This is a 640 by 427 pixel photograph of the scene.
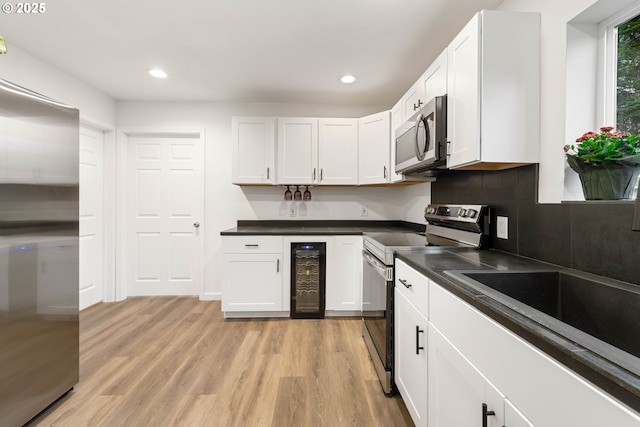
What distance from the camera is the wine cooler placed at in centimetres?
287

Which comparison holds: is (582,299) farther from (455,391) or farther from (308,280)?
(308,280)

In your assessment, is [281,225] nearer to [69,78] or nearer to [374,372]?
[374,372]

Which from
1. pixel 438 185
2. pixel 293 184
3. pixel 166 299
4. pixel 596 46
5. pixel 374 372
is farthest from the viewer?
pixel 166 299

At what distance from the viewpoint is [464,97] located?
58.1 inches

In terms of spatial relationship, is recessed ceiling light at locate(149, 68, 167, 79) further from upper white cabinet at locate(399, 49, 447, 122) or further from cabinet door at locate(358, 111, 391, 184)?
upper white cabinet at locate(399, 49, 447, 122)

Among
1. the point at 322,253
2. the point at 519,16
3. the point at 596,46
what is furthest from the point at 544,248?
the point at 322,253

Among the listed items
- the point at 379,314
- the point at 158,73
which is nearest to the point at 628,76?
the point at 379,314

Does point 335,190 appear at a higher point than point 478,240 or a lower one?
higher

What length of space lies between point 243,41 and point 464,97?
1690mm

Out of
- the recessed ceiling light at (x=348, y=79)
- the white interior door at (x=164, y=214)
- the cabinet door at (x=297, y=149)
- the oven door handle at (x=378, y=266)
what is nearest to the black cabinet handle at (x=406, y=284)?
the oven door handle at (x=378, y=266)

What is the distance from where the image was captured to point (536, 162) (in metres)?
1.41

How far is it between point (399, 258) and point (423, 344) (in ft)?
1.55

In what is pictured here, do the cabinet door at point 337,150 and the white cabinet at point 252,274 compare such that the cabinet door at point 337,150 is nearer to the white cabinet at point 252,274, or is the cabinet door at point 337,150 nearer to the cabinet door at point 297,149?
the cabinet door at point 297,149

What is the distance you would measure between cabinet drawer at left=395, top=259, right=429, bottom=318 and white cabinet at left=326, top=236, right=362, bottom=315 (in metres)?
1.24
